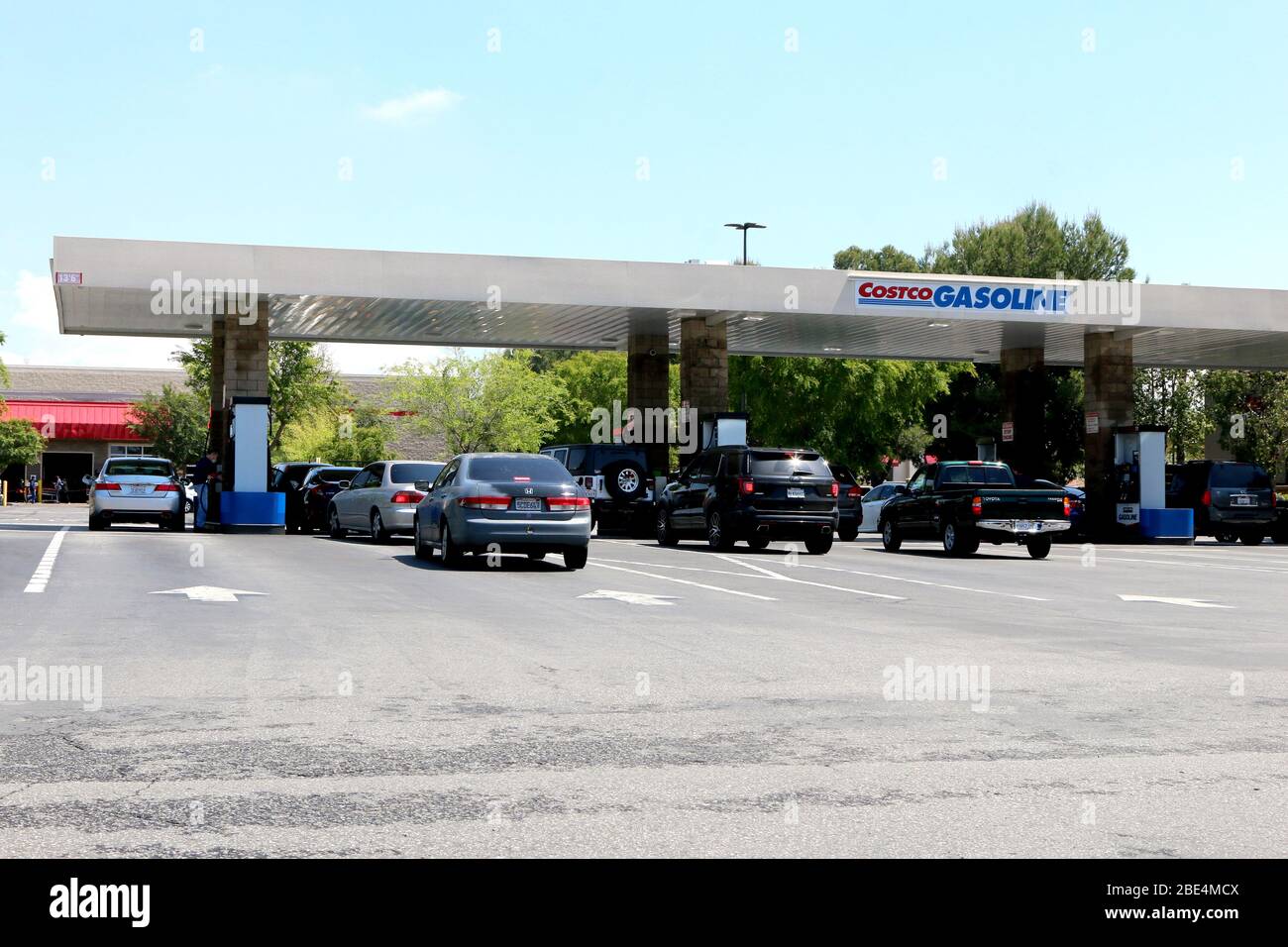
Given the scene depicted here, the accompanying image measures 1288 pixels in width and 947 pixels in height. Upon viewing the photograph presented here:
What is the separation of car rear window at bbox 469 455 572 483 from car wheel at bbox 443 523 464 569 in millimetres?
934

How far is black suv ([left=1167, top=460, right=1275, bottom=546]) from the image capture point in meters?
36.3

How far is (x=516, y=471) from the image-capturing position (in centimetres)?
2031

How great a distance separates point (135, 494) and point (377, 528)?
7.56 m

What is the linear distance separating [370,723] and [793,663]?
3783 mm

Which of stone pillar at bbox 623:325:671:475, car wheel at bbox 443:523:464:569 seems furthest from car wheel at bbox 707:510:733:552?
stone pillar at bbox 623:325:671:475

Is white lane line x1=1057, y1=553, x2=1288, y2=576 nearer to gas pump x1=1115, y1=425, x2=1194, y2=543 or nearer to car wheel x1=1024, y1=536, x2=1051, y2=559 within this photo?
car wheel x1=1024, y1=536, x2=1051, y2=559

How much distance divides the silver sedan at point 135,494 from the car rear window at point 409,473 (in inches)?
274

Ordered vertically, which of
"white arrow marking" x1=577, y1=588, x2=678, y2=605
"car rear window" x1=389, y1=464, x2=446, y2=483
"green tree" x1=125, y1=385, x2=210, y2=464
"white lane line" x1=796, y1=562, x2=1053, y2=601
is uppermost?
"green tree" x1=125, y1=385, x2=210, y2=464

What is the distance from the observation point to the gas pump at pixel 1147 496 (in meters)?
36.4

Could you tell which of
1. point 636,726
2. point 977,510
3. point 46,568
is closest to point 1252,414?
point 977,510

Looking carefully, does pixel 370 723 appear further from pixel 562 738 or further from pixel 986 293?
pixel 986 293

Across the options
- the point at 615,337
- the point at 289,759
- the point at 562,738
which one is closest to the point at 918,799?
the point at 562,738

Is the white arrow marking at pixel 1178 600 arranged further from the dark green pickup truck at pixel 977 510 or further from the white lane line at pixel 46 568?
the white lane line at pixel 46 568

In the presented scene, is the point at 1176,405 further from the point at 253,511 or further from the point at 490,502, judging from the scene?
the point at 490,502
